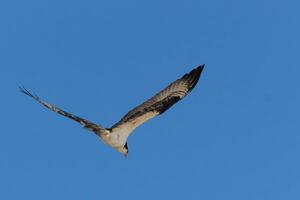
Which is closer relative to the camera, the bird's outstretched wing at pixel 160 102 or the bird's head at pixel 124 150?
the bird's outstretched wing at pixel 160 102

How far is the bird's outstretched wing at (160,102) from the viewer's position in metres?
18.7

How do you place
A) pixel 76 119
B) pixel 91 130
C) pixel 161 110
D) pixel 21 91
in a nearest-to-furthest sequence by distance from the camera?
pixel 21 91, pixel 76 119, pixel 91 130, pixel 161 110

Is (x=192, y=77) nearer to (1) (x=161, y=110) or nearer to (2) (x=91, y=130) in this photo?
(1) (x=161, y=110)

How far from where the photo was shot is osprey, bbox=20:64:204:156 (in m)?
18.6

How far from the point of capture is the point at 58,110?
50.5 ft

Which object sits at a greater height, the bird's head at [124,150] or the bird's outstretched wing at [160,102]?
the bird's outstretched wing at [160,102]

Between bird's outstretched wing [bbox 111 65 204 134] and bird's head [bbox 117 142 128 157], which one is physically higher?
bird's outstretched wing [bbox 111 65 204 134]

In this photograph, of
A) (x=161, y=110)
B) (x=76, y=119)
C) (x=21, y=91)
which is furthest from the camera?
(x=161, y=110)

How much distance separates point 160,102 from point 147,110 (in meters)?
0.49

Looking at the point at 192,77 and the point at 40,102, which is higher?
the point at 192,77

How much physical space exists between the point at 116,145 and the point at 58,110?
3891 millimetres

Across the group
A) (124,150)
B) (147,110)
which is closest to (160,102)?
(147,110)

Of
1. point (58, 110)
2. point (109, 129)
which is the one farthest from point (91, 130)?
point (58, 110)

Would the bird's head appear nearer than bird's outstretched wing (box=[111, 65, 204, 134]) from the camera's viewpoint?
Result: No
